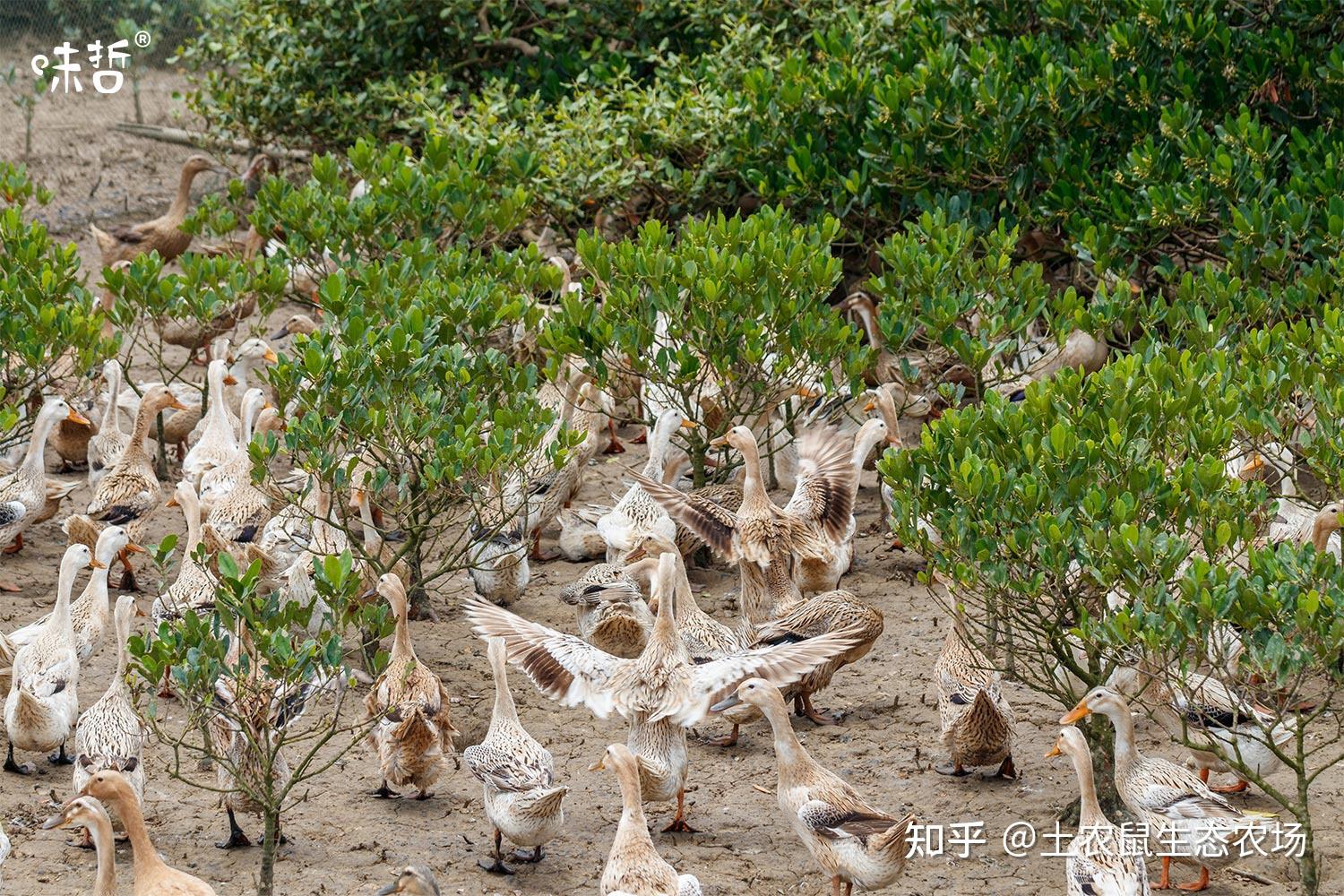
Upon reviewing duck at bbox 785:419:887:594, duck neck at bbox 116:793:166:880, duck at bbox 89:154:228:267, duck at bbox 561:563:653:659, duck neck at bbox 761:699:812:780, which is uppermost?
duck at bbox 89:154:228:267

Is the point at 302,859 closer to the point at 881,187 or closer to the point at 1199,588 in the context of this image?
the point at 1199,588

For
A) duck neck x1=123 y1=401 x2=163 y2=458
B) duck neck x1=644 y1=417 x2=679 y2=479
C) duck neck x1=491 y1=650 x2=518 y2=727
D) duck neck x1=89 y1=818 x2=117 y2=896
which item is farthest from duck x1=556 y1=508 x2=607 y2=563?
duck neck x1=89 y1=818 x2=117 y2=896

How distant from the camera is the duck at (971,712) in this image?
8117 mm

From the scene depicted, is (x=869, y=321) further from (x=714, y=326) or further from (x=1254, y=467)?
(x=1254, y=467)

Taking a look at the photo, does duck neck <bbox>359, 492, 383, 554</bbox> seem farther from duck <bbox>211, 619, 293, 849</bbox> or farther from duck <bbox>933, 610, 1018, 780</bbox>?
duck <bbox>933, 610, 1018, 780</bbox>

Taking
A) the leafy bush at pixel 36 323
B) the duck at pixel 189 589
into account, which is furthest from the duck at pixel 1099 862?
the leafy bush at pixel 36 323

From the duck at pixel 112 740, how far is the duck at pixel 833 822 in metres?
2.88

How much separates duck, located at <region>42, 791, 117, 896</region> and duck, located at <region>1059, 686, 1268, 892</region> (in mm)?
4154

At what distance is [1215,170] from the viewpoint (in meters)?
11.3

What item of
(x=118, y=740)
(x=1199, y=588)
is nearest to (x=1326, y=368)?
(x=1199, y=588)

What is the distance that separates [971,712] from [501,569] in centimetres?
334

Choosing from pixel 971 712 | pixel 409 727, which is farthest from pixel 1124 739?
pixel 409 727

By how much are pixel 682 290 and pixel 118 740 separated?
460 cm

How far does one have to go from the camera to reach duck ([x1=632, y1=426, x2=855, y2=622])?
31.4ft
